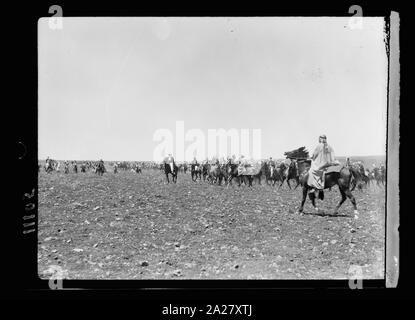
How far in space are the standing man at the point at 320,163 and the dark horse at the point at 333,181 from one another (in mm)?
71

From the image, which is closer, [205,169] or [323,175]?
[205,169]

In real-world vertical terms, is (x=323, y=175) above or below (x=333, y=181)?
above

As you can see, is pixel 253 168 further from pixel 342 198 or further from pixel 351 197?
pixel 351 197

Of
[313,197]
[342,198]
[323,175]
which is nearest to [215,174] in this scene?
[313,197]

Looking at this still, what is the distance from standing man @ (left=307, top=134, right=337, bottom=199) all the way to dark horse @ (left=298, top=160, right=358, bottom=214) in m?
0.07

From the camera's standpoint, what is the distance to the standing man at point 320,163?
6.93m

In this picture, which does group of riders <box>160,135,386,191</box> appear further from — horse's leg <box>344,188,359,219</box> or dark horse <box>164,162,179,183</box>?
horse's leg <box>344,188,359,219</box>

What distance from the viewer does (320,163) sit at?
706 centimetres

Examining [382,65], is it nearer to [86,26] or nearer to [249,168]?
[249,168]

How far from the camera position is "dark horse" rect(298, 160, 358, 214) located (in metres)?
7.04

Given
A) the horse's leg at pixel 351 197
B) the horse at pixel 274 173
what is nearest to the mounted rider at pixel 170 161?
the horse at pixel 274 173

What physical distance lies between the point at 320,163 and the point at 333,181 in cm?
44
